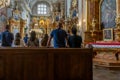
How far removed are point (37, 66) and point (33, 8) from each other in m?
44.7

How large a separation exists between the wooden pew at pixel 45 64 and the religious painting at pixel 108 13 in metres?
9.83

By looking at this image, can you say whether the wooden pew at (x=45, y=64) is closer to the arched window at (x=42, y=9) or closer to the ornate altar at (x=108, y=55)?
the ornate altar at (x=108, y=55)

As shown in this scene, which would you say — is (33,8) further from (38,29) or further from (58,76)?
(58,76)

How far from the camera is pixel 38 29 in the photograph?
44.9 metres

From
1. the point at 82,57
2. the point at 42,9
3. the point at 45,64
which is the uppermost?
the point at 42,9

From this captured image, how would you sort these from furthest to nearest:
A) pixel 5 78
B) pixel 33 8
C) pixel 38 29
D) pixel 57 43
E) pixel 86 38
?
pixel 33 8, pixel 38 29, pixel 86 38, pixel 57 43, pixel 5 78

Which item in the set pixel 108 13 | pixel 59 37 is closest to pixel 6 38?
pixel 59 37

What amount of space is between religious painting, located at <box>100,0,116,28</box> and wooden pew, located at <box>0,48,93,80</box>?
9.83 metres

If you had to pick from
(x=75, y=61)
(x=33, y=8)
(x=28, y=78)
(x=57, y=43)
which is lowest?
(x=28, y=78)

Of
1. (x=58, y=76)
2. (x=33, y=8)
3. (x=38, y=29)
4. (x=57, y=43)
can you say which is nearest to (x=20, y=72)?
(x=58, y=76)

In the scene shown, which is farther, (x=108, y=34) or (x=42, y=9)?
(x=42, y=9)

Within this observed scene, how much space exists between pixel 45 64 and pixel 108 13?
36.0 ft

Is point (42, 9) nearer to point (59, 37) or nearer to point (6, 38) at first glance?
point (6, 38)

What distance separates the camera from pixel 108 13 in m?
14.5
